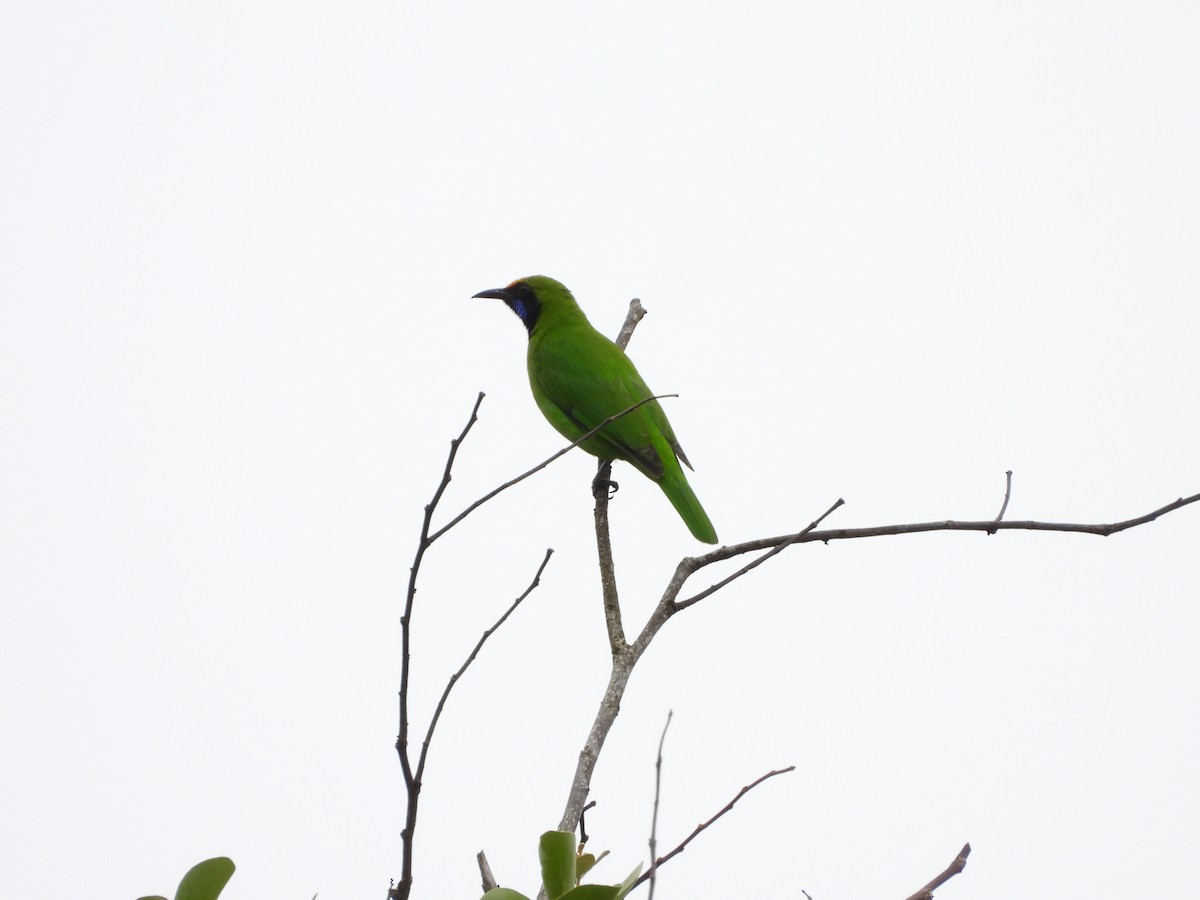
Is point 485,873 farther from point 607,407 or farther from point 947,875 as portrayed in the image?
point 607,407

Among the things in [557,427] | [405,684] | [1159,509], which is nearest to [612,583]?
[1159,509]

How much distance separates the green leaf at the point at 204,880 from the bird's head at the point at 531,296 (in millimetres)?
5605

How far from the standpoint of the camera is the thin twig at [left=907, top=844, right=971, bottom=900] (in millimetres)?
1685

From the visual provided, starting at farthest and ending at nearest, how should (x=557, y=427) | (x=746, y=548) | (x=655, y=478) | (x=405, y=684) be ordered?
(x=557, y=427) → (x=655, y=478) → (x=746, y=548) → (x=405, y=684)

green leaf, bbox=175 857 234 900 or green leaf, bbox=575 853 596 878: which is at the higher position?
green leaf, bbox=575 853 596 878

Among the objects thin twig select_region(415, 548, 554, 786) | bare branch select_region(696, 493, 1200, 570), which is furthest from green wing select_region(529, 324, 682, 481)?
thin twig select_region(415, 548, 554, 786)

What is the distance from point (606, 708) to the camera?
96.3 inches

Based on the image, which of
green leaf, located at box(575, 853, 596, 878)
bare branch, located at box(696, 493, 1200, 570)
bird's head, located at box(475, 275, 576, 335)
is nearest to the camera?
green leaf, located at box(575, 853, 596, 878)

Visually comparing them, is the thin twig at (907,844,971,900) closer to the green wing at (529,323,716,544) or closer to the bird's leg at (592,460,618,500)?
the bird's leg at (592,460,618,500)

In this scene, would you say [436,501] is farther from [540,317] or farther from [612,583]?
Result: [540,317]

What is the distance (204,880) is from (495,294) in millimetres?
5903

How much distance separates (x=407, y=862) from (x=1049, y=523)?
1802mm

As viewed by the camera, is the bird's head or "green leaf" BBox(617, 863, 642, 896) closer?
"green leaf" BBox(617, 863, 642, 896)

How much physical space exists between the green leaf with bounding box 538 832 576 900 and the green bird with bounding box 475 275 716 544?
3654 millimetres
